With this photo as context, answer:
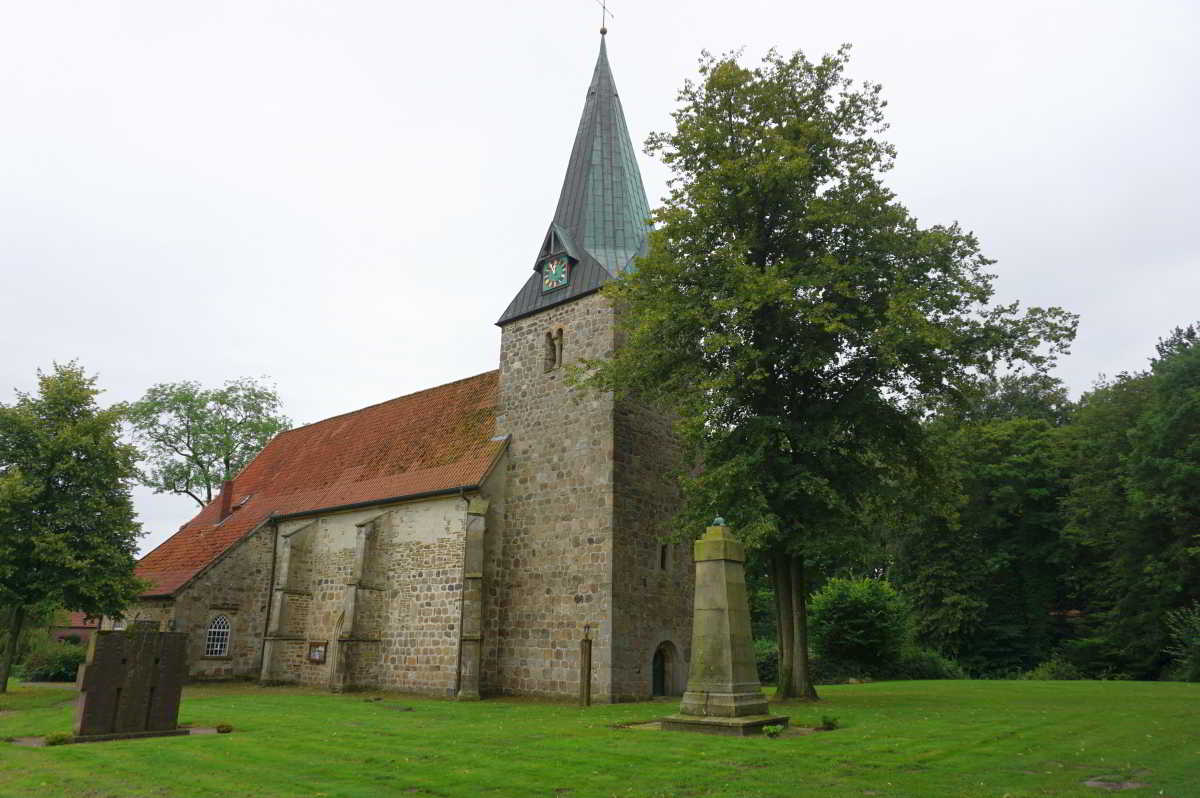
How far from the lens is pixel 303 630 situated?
92.8ft

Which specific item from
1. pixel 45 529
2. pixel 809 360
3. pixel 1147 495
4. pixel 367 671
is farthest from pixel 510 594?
pixel 1147 495

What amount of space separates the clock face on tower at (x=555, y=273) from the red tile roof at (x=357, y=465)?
4.28 metres

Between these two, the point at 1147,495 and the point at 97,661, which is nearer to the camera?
the point at 97,661

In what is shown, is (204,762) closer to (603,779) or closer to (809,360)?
(603,779)

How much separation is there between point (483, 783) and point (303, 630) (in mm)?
21283

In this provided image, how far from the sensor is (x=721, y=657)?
45.4 feet

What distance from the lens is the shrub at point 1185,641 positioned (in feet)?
90.3

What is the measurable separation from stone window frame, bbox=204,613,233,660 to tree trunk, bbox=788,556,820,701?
19.9 metres

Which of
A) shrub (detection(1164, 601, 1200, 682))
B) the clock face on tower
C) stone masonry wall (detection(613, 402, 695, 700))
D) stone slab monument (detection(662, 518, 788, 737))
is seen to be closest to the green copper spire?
the clock face on tower

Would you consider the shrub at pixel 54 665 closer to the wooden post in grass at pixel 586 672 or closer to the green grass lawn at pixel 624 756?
the green grass lawn at pixel 624 756

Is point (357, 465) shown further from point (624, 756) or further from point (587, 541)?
point (624, 756)

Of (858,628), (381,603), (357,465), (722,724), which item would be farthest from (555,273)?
(858,628)

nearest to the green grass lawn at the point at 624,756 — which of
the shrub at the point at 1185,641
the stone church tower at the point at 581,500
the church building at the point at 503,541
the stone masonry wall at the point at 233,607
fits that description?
the stone church tower at the point at 581,500

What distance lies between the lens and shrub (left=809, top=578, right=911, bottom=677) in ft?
104
